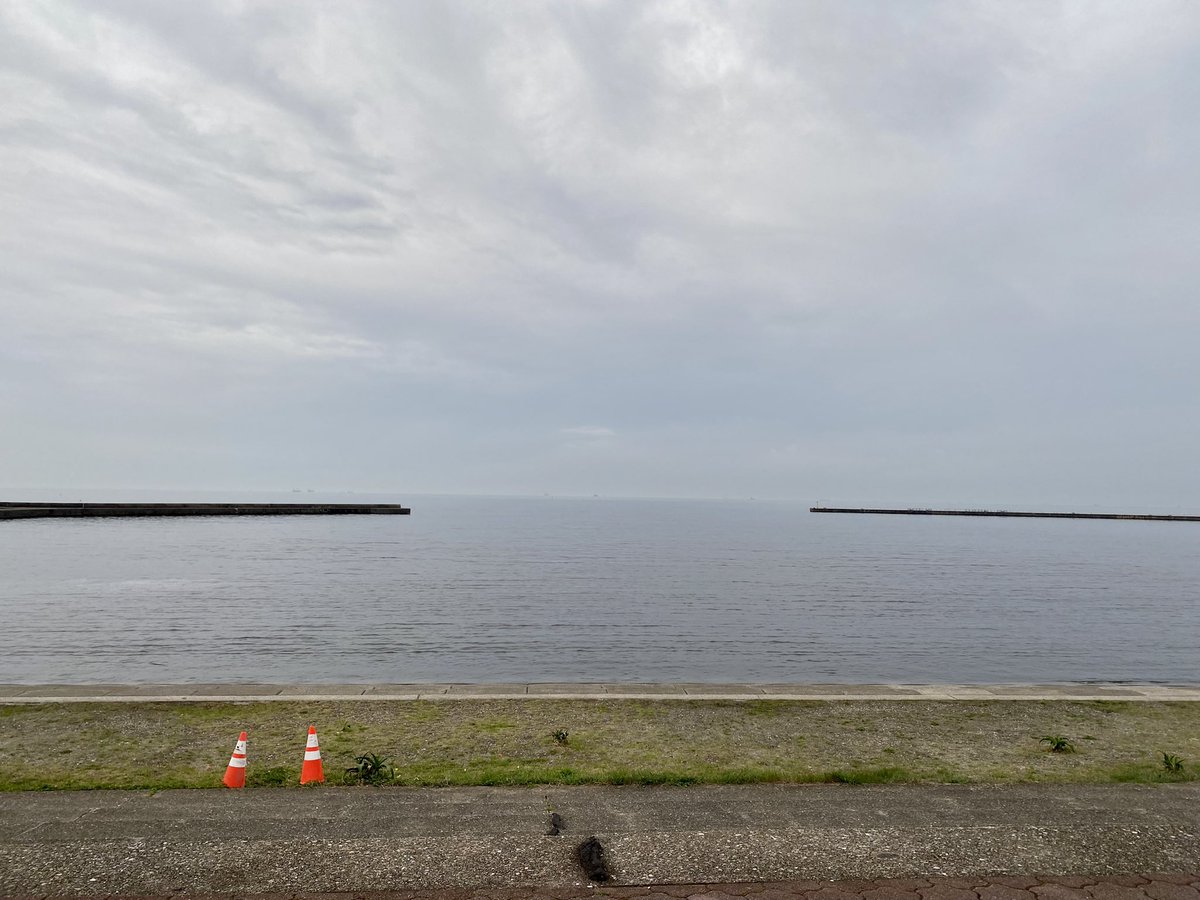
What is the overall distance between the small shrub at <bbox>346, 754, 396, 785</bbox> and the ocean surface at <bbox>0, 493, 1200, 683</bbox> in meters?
14.7

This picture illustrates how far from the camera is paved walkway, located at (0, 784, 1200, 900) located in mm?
7270

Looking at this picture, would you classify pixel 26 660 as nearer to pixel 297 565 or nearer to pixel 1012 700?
pixel 1012 700

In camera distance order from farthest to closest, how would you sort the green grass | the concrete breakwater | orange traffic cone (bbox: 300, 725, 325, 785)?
the concrete breakwater
the green grass
orange traffic cone (bbox: 300, 725, 325, 785)

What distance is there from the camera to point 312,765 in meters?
10.0

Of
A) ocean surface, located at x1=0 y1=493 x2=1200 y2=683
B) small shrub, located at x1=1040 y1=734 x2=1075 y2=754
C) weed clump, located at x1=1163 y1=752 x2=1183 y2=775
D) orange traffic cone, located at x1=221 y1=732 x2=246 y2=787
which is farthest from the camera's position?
ocean surface, located at x1=0 y1=493 x2=1200 y2=683

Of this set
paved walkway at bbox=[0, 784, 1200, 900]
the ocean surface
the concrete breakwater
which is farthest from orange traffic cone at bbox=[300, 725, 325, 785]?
the concrete breakwater

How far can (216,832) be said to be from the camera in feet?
27.2

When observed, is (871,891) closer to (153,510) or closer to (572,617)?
(572,617)

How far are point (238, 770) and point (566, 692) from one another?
24.8ft

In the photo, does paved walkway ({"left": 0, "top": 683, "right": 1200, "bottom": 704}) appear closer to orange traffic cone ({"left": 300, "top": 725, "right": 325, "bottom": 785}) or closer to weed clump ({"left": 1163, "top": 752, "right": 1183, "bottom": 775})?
weed clump ({"left": 1163, "top": 752, "right": 1183, "bottom": 775})

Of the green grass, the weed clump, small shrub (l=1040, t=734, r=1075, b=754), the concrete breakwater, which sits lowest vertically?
the concrete breakwater

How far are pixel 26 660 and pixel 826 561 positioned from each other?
2726 inches

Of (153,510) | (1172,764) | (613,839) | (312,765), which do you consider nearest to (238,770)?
(312,765)

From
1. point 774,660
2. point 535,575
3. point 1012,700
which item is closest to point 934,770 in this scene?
point 1012,700
